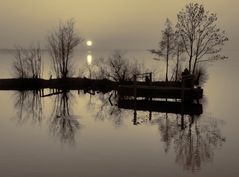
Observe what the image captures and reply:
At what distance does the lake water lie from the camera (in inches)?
603

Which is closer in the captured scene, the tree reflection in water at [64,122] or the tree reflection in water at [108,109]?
the tree reflection in water at [64,122]

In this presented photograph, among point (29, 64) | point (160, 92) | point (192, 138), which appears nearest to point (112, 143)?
point (192, 138)

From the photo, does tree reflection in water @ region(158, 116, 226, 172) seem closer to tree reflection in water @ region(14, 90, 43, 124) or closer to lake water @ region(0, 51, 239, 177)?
lake water @ region(0, 51, 239, 177)

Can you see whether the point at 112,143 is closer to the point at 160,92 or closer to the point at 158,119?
the point at 158,119

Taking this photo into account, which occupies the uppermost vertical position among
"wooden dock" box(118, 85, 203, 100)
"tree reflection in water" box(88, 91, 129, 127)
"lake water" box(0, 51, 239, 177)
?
"wooden dock" box(118, 85, 203, 100)

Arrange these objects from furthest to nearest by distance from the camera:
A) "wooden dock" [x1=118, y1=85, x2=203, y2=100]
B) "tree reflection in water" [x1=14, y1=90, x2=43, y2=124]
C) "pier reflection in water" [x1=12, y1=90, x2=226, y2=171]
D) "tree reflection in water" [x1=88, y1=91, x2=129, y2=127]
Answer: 1. "wooden dock" [x1=118, y1=85, x2=203, y2=100]
2. "tree reflection in water" [x1=14, y1=90, x2=43, y2=124]
3. "tree reflection in water" [x1=88, y1=91, x2=129, y2=127]
4. "pier reflection in water" [x1=12, y1=90, x2=226, y2=171]

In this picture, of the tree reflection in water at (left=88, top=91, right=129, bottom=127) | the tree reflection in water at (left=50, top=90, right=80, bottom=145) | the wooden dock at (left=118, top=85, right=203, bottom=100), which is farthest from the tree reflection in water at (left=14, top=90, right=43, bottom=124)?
the wooden dock at (left=118, top=85, right=203, bottom=100)

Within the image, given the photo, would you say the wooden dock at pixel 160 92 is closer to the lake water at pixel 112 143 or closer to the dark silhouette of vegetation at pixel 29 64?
the lake water at pixel 112 143

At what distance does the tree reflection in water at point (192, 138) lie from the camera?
1680 centimetres

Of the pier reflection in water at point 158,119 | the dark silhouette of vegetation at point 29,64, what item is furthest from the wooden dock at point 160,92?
the dark silhouette of vegetation at point 29,64

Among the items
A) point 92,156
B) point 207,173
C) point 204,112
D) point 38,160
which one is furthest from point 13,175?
point 204,112

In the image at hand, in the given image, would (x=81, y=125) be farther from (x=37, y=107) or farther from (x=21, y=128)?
(x=37, y=107)

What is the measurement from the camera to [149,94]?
3631 cm

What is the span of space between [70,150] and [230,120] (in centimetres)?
1147
